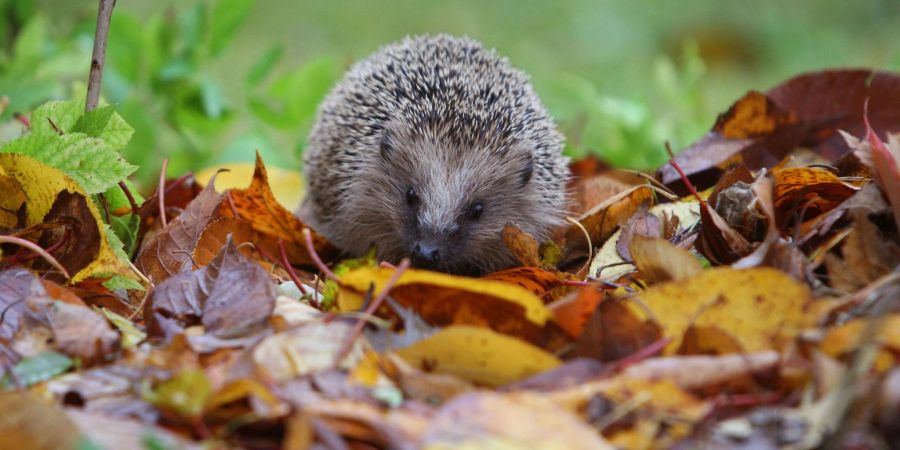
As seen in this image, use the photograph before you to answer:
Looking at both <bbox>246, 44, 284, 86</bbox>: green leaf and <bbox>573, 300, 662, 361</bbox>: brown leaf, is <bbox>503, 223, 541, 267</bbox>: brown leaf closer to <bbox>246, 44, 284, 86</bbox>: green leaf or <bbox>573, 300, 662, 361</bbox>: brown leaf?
<bbox>573, 300, 662, 361</bbox>: brown leaf

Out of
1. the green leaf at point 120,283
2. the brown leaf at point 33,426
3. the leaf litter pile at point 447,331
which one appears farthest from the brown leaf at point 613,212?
the brown leaf at point 33,426

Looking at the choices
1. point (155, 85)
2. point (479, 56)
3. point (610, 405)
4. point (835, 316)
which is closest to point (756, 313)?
point (835, 316)

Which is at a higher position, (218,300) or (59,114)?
(59,114)

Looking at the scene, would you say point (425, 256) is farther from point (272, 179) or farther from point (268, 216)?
point (272, 179)

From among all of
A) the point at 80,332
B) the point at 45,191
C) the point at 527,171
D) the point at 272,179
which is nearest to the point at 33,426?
the point at 80,332

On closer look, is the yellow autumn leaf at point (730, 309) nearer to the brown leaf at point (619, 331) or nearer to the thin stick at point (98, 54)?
the brown leaf at point (619, 331)

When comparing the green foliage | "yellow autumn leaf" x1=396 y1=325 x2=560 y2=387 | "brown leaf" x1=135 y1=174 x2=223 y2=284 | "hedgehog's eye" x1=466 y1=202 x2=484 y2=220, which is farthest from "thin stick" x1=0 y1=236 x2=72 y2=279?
the green foliage
